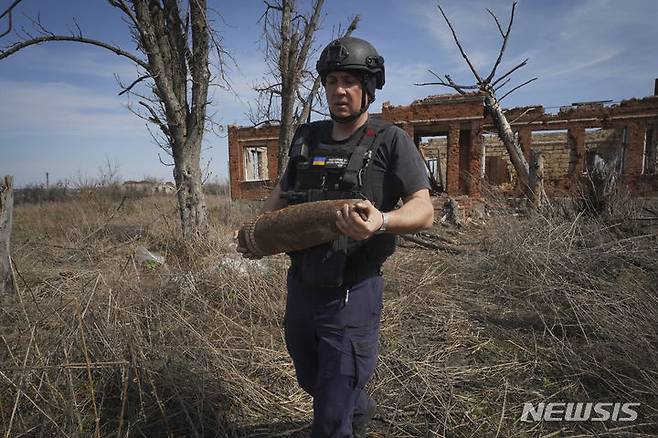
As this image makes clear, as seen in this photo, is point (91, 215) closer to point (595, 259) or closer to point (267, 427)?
point (267, 427)

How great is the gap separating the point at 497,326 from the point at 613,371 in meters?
0.94

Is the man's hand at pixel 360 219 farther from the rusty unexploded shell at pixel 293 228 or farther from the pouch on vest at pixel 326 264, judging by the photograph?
the pouch on vest at pixel 326 264

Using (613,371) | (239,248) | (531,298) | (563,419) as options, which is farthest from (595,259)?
(239,248)

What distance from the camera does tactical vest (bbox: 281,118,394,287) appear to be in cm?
142

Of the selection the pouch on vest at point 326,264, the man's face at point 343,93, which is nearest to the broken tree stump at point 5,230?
the pouch on vest at point 326,264

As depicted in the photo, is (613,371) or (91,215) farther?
(91,215)

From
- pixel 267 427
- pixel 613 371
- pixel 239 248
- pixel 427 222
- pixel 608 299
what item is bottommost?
pixel 267 427

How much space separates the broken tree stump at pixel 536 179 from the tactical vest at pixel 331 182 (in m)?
→ 5.89

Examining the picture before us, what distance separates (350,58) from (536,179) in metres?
6.34

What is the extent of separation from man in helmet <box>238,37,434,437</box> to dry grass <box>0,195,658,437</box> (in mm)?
789

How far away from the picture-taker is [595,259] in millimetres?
3859

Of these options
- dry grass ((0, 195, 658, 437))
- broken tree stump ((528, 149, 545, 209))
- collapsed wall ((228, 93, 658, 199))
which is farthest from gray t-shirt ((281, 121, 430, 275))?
collapsed wall ((228, 93, 658, 199))

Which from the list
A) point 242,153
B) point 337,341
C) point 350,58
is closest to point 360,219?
point 337,341

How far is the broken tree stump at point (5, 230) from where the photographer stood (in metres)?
3.45
